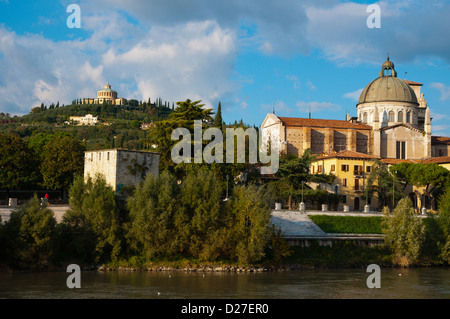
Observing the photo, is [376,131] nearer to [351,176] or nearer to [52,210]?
[351,176]

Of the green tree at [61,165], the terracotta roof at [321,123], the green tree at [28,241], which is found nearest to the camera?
the green tree at [28,241]

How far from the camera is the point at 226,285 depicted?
27.7 metres

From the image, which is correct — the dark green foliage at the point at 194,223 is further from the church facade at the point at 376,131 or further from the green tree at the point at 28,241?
the church facade at the point at 376,131

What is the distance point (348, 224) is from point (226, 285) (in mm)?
17275

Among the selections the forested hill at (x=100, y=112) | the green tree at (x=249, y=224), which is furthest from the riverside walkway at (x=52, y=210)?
the forested hill at (x=100, y=112)

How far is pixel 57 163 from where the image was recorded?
4841 cm

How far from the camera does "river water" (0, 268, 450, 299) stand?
24859 mm

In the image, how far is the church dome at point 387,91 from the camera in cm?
7444

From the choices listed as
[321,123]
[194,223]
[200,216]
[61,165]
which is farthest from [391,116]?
[194,223]

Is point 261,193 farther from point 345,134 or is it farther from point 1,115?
point 1,115

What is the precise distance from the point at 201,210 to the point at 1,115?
143 metres

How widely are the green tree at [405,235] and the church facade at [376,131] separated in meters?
23.7

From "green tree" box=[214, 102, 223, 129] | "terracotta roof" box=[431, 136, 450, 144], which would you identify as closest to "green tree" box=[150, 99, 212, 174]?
"green tree" box=[214, 102, 223, 129]
